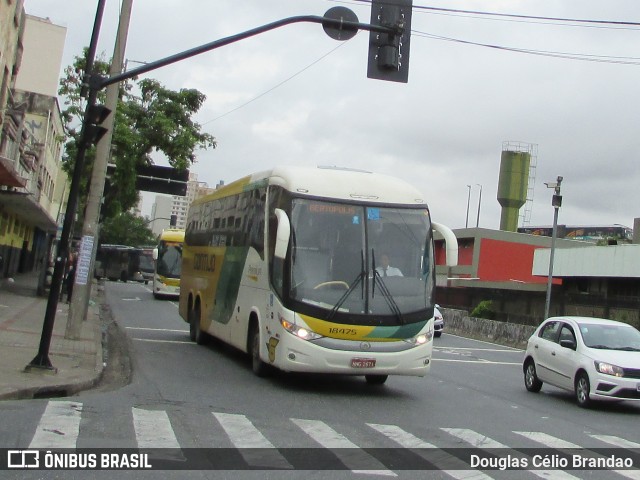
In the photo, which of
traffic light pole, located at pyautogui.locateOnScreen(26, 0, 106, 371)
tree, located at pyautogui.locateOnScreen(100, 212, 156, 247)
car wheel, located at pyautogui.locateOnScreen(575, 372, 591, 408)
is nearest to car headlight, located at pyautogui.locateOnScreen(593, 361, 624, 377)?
car wheel, located at pyautogui.locateOnScreen(575, 372, 591, 408)

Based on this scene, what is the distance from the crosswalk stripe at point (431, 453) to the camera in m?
7.91

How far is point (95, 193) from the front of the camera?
1825 centimetres

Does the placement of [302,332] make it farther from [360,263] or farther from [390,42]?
[390,42]

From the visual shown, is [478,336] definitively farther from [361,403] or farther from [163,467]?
[163,467]

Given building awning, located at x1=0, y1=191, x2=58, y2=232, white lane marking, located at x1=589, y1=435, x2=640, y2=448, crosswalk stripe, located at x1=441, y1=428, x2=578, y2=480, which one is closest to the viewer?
crosswalk stripe, located at x1=441, y1=428, x2=578, y2=480

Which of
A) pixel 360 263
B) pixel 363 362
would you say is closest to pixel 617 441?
pixel 363 362

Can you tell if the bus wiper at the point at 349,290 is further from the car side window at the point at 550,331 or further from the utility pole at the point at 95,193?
the utility pole at the point at 95,193

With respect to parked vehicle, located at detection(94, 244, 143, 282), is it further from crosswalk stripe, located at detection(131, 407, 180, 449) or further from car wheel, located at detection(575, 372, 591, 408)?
crosswalk stripe, located at detection(131, 407, 180, 449)

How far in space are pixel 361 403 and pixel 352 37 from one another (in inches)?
221

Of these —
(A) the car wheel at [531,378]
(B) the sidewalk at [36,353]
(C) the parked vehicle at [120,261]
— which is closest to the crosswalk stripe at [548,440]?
(A) the car wheel at [531,378]

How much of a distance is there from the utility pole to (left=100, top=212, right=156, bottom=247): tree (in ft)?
277

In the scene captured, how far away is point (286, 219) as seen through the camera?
1275 centimetres

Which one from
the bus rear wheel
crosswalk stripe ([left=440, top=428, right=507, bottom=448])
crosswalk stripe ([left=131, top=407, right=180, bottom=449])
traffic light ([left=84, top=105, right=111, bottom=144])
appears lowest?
crosswalk stripe ([left=131, top=407, right=180, bottom=449])

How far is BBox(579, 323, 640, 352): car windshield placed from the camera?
14648 mm
